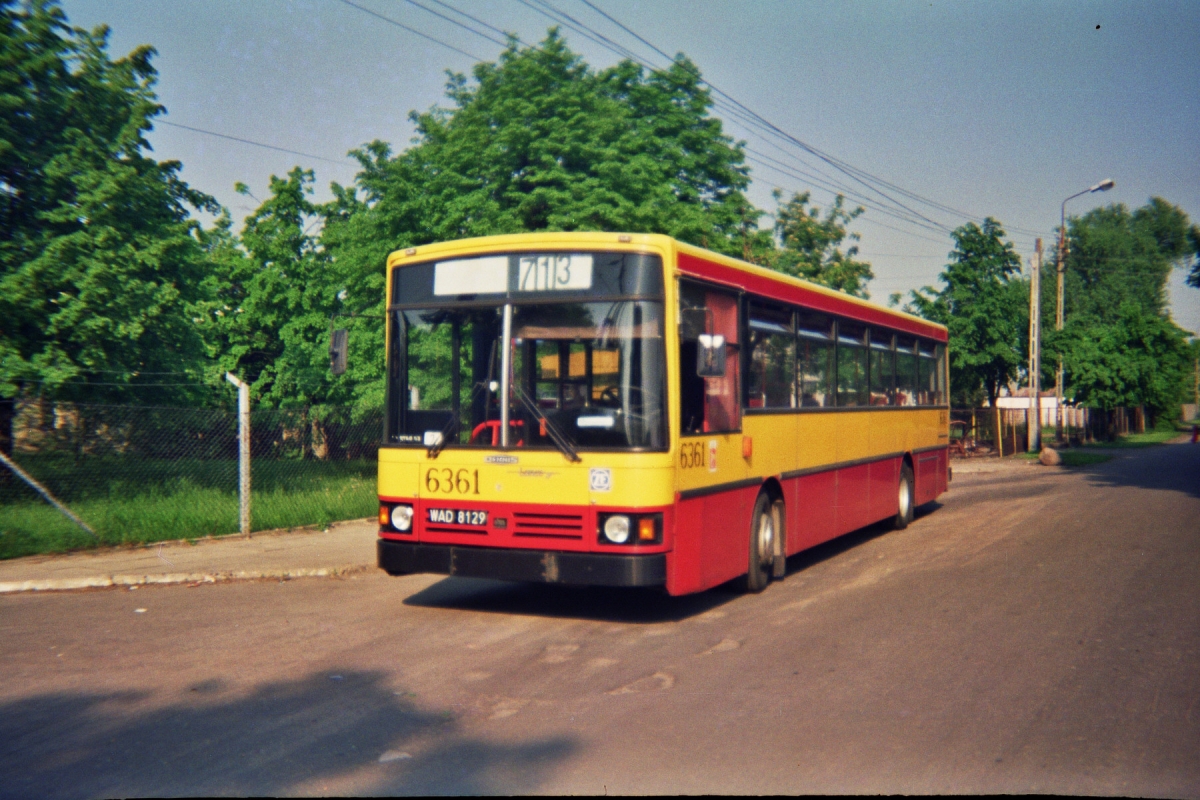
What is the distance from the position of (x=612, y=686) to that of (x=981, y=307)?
34.2m

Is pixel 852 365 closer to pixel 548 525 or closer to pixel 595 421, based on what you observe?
pixel 595 421

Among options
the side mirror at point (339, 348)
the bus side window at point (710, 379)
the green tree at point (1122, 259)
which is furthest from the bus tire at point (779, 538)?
the green tree at point (1122, 259)

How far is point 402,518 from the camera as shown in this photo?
854 cm

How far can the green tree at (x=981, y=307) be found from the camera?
3741 cm

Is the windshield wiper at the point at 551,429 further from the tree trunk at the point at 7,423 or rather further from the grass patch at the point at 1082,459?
the grass patch at the point at 1082,459

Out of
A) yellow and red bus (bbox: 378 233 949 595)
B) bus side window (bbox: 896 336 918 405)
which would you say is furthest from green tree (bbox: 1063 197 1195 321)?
yellow and red bus (bbox: 378 233 949 595)

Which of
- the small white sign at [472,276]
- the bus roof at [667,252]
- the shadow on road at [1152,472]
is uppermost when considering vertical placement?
the bus roof at [667,252]

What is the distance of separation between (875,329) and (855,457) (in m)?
1.99

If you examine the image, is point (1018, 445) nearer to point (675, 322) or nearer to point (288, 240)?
point (288, 240)

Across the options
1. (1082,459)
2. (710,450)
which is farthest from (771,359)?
(1082,459)

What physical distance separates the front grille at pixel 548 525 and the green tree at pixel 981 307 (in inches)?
1271

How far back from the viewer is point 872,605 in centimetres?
909

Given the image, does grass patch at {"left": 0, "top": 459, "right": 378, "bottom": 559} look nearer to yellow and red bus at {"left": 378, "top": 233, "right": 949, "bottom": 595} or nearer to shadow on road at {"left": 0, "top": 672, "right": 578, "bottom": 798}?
yellow and red bus at {"left": 378, "top": 233, "right": 949, "bottom": 595}

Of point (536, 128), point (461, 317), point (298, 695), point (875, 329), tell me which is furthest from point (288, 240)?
point (298, 695)
